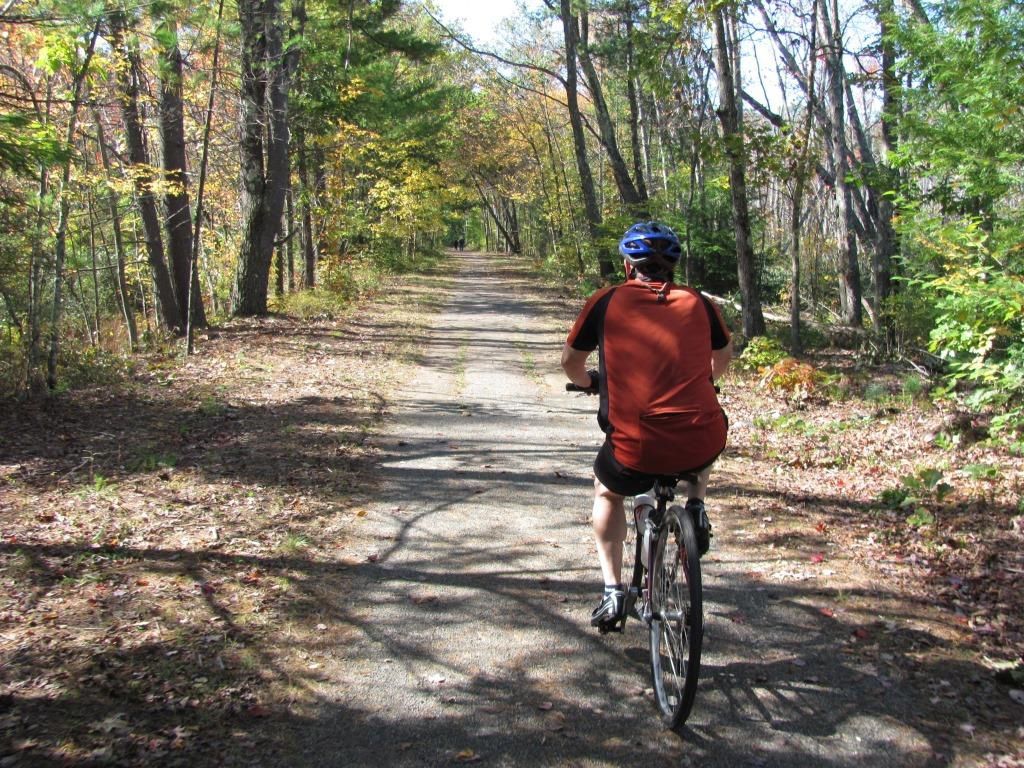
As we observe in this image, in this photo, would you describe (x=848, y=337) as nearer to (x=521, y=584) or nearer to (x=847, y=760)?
(x=521, y=584)

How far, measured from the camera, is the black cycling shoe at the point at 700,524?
3072mm

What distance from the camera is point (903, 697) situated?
134 inches

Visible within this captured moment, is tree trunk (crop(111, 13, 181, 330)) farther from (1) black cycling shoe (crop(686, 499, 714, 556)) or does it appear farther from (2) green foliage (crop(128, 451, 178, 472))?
(1) black cycling shoe (crop(686, 499, 714, 556))

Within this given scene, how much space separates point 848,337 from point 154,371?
39.3 feet

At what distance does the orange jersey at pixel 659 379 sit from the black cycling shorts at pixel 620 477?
7 centimetres

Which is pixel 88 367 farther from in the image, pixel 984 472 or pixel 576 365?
pixel 984 472

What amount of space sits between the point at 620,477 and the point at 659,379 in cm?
50

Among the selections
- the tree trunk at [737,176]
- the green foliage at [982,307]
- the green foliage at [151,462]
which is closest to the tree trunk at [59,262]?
the green foliage at [151,462]

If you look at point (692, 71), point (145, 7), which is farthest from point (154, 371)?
point (692, 71)

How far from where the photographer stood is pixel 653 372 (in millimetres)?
3178

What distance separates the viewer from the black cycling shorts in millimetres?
3320

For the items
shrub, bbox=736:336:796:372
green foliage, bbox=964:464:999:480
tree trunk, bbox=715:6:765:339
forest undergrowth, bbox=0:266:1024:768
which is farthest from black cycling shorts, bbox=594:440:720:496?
tree trunk, bbox=715:6:765:339

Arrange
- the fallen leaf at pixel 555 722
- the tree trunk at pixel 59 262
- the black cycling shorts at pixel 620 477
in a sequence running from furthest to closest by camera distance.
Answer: the tree trunk at pixel 59 262, the black cycling shorts at pixel 620 477, the fallen leaf at pixel 555 722

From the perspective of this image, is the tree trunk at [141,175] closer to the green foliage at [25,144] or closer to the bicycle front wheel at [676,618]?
the green foliage at [25,144]
